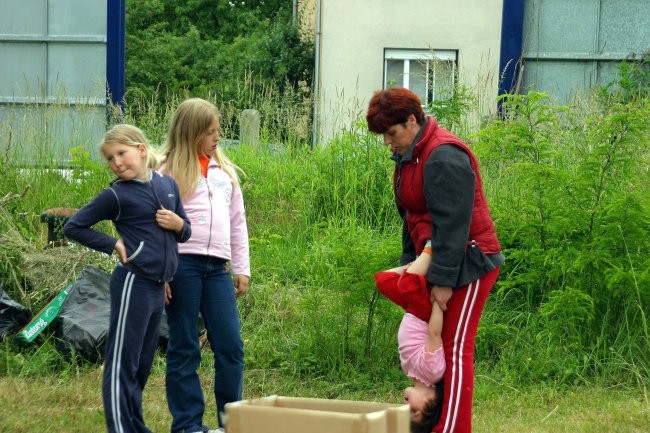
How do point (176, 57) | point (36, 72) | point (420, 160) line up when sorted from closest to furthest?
point (420, 160)
point (36, 72)
point (176, 57)

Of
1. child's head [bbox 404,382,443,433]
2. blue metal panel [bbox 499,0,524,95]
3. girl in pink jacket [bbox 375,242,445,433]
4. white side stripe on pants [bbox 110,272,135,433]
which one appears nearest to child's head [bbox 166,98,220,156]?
white side stripe on pants [bbox 110,272,135,433]

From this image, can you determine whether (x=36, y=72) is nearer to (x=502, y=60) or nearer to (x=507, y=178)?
(x=507, y=178)

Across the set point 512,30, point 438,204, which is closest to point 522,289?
point 438,204

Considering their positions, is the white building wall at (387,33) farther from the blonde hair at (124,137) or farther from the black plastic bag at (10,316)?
the blonde hair at (124,137)

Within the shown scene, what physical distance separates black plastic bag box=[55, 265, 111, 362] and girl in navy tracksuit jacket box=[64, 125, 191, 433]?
2073 mm

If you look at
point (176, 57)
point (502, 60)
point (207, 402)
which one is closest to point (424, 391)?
point (207, 402)

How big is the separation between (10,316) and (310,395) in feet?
7.50

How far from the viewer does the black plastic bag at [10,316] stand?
701 cm

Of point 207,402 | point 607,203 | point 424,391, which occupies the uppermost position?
point 607,203

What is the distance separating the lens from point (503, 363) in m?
6.82

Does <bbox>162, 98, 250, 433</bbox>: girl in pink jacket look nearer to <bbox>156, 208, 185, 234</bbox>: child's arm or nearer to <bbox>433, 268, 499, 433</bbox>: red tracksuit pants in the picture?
<bbox>156, 208, 185, 234</bbox>: child's arm

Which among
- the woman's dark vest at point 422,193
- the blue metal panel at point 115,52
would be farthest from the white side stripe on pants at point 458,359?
the blue metal panel at point 115,52

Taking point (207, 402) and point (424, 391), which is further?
point (207, 402)

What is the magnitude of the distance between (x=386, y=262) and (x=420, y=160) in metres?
2.22
